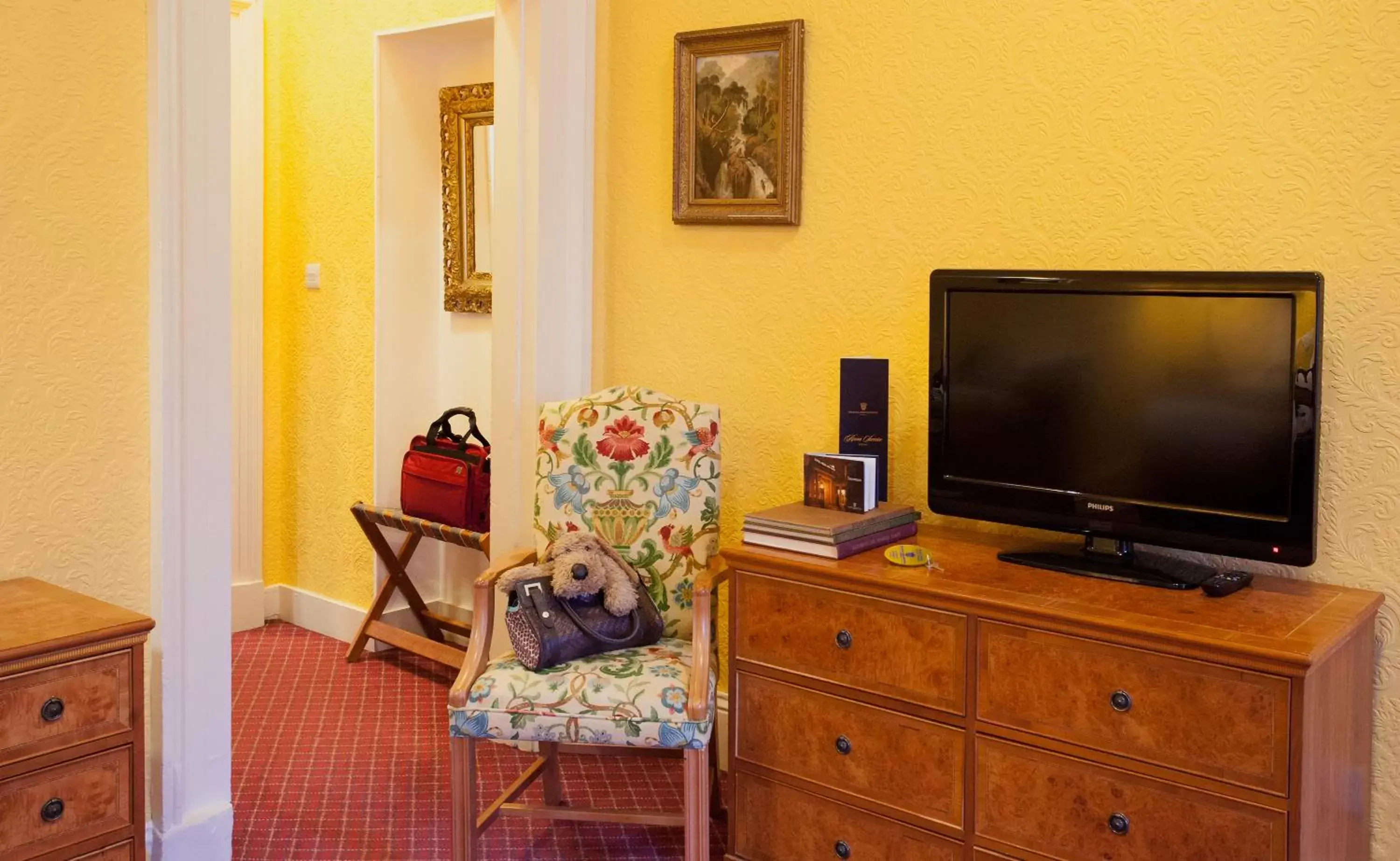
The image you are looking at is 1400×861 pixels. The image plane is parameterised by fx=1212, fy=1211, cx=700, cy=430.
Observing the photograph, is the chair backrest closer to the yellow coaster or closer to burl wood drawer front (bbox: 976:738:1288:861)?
the yellow coaster

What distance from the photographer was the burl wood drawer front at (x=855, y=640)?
8.07ft

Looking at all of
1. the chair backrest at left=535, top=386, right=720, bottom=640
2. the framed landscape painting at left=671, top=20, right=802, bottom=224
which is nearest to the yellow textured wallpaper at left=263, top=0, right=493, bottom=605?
the framed landscape painting at left=671, top=20, right=802, bottom=224

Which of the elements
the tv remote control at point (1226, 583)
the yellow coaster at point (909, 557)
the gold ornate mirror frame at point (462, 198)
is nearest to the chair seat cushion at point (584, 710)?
the yellow coaster at point (909, 557)

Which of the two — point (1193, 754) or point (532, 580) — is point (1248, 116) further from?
point (532, 580)

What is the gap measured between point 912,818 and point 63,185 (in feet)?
7.46

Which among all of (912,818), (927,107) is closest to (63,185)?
(927,107)

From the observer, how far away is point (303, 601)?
16.2ft

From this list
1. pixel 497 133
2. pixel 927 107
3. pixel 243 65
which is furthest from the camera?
pixel 243 65

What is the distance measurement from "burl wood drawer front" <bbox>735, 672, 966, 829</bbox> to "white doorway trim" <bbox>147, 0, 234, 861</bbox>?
1.26 m

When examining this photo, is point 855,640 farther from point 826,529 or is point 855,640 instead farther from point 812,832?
point 812,832

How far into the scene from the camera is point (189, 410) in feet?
9.12

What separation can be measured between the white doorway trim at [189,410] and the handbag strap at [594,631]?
0.80 metres

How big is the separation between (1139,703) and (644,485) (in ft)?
4.47

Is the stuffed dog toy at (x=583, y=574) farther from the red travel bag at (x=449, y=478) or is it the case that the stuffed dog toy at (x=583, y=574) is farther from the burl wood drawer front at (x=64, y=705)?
the red travel bag at (x=449, y=478)
